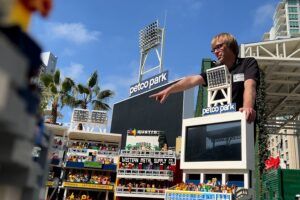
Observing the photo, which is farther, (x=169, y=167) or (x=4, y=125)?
(x=169, y=167)

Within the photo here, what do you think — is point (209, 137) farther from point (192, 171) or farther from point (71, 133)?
point (71, 133)

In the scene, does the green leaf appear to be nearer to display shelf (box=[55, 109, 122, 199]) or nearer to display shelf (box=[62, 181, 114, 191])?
display shelf (box=[55, 109, 122, 199])

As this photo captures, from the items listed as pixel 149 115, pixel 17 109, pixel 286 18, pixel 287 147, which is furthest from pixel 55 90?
pixel 286 18

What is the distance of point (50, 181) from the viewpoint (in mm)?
29328

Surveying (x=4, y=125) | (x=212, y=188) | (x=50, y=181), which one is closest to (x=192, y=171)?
(x=212, y=188)

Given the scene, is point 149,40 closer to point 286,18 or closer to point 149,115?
point 149,115

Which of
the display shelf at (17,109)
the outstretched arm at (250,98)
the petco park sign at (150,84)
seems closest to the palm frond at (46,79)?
the petco park sign at (150,84)

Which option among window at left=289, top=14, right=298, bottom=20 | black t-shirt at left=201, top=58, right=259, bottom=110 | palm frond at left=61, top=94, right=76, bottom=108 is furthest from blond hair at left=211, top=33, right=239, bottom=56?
window at left=289, top=14, right=298, bottom=20

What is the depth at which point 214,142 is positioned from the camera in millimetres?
13047

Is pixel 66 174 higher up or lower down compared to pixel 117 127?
lower down

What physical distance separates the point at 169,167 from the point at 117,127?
12.2 metres

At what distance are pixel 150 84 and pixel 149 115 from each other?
3.62 metres

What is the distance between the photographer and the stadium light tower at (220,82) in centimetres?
1097

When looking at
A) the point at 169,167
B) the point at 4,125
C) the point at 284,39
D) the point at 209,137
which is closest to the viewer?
the point at 4,125
